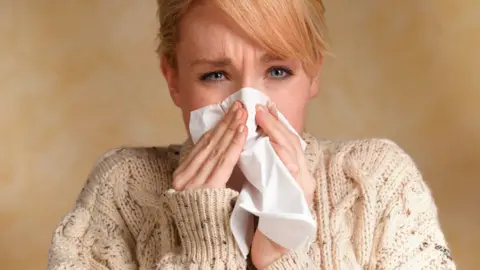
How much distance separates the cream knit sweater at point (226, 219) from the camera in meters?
1.54

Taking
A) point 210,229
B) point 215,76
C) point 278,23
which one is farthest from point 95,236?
point 278,23

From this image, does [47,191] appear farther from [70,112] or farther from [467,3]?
[467,3]

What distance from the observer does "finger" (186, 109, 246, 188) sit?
152cm

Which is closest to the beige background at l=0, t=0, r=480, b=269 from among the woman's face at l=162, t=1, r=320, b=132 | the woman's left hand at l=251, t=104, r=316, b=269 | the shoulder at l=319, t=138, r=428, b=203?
the shoulder at l=319, t=138, r=428, b=203

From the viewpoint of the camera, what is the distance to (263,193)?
148 cm

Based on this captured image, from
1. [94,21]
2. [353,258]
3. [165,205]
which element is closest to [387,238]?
[353,258]

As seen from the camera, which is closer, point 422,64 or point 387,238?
point 387,238

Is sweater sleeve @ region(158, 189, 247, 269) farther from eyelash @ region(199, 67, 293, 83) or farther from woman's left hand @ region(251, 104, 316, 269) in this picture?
eyelash @ region(199, 67, 293, 83)

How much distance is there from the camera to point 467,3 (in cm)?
202

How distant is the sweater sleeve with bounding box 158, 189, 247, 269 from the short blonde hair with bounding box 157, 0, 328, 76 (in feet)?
0.89

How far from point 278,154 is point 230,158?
0.08 meters

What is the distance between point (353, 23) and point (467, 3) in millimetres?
273

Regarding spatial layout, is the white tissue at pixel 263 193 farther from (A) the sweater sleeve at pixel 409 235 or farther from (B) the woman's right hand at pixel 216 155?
(A) the sweater sleeve at pixel 409 235

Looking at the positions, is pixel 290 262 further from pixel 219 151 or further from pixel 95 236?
pixel 95 236
